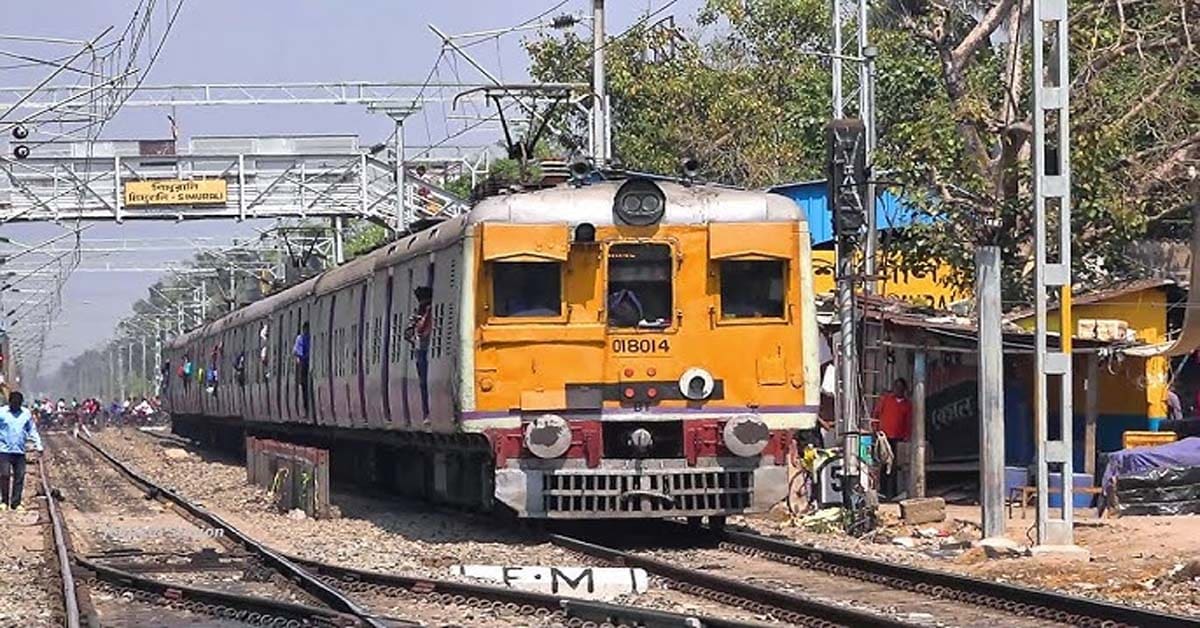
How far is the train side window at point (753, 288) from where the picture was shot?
1617 centimetres

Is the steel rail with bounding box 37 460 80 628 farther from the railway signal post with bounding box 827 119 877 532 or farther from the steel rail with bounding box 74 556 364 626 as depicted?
the railway signal post with bounding box 827 119 877 532

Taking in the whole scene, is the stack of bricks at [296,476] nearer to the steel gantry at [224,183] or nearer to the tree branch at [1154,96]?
the tree branch at [1154,96]

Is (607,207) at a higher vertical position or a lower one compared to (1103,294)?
higher

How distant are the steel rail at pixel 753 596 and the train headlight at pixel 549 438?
2.47 ft

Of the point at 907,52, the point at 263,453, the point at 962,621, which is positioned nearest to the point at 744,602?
the point at 962,621

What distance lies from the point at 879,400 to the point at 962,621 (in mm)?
10720

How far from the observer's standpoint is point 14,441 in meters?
21.7

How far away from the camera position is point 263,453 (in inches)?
1027

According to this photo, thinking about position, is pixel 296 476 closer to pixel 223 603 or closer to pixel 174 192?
pixel 223 603

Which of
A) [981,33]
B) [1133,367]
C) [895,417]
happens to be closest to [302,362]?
[895,417]

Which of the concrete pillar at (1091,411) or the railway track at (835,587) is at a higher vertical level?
the concrete pillar at (1091,411)

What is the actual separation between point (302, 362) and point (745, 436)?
453 inches

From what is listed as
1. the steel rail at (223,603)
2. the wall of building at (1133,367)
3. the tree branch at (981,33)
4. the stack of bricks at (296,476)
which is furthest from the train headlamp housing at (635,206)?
the tree branch at (981,33)

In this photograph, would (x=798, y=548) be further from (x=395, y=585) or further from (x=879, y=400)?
(x=879, y=400)
